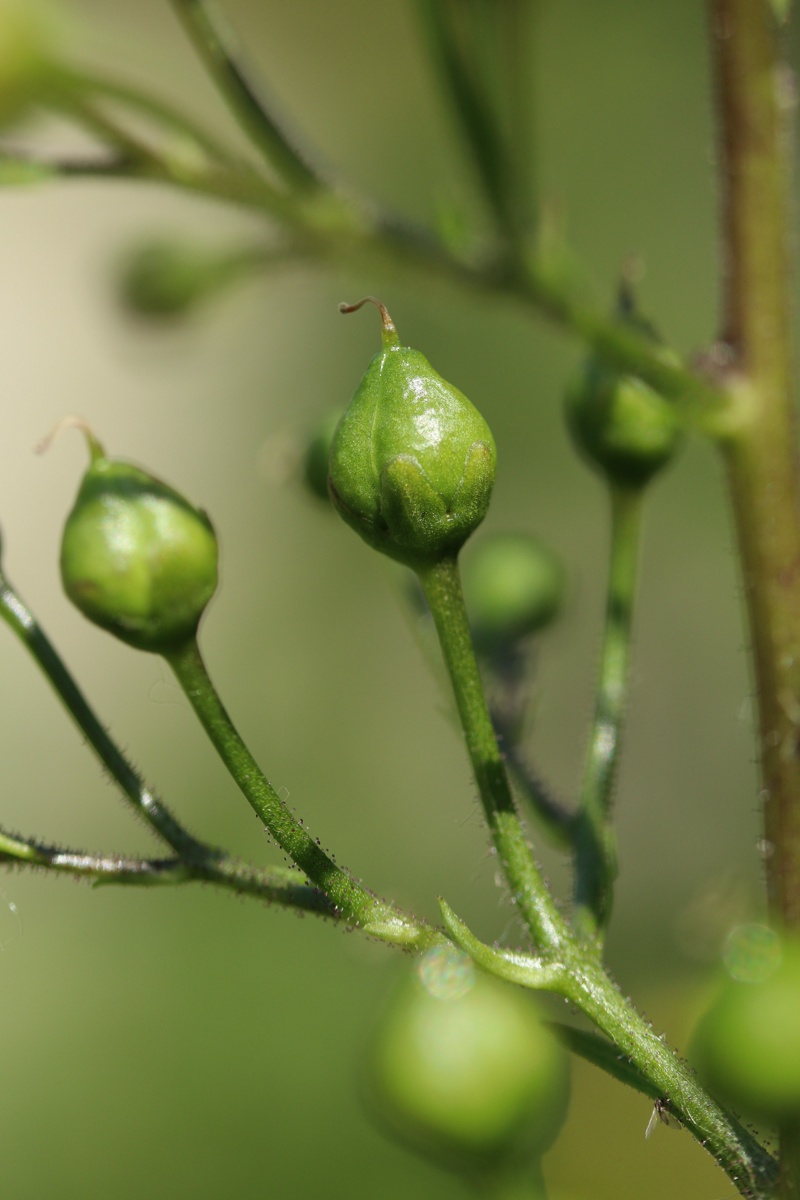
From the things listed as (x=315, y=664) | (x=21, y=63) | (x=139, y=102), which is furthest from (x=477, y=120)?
(x=315, y=664)

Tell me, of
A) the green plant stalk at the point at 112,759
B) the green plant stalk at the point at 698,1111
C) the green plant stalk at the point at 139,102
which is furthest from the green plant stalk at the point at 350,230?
the green plant stalk at the point at 698,1111

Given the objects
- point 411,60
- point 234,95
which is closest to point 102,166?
point 234,95

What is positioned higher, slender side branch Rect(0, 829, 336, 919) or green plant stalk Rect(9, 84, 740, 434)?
green plant stalk Rect(9, 84, 740, 434)

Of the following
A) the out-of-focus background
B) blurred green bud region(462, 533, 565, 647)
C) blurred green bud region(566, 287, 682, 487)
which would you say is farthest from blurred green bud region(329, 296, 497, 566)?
the out-of-focus background

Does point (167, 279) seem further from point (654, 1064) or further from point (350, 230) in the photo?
point (654, 1064)

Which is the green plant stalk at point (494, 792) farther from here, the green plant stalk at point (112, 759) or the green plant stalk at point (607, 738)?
the green plant stalk at point (112, 759)

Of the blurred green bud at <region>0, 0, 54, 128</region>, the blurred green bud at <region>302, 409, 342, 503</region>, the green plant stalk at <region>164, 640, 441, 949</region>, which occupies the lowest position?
the green plant stalk at <region>164, 640, 441, 949</region>

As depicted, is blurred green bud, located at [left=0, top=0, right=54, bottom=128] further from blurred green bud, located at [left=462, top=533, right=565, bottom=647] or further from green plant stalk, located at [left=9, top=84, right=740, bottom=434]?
blurred green bud, located at [left=462, top=533, right=565, bottom=647]
